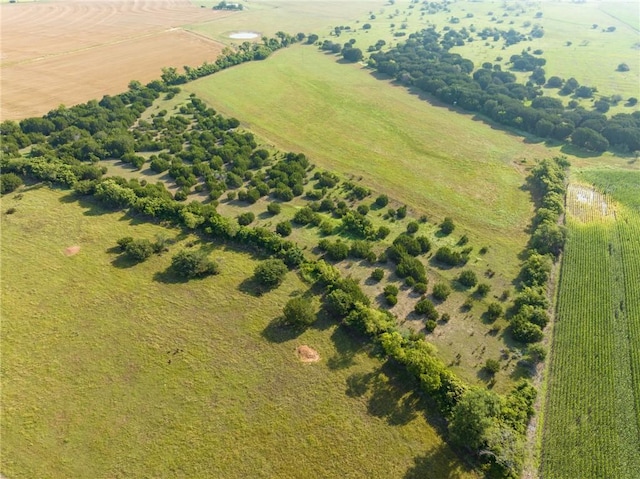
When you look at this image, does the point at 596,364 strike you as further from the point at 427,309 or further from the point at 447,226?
the point at 447,226

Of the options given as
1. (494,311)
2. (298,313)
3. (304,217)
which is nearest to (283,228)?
(304,217)

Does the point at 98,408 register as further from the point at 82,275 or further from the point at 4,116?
the point at 4,116

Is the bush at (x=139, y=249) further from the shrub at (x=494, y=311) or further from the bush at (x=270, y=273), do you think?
the shrub at (x=494, y=311)

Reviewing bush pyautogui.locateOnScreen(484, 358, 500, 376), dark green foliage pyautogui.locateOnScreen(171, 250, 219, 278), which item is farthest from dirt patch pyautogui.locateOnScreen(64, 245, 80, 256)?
bush pyautogui.locateOnScreen(484, 358, 500, 376)

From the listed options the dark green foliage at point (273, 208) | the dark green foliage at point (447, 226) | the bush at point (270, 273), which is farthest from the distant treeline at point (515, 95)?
the bush at point (270, 273)

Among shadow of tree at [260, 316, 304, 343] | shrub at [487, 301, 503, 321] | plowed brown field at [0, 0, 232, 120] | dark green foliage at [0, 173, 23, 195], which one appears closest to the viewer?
shadow of tree at [260, 316, 304, 343]

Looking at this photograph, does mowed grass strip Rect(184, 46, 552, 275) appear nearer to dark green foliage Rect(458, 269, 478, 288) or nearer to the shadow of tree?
dark green foliage Rect(458, 269, 478, 288)
